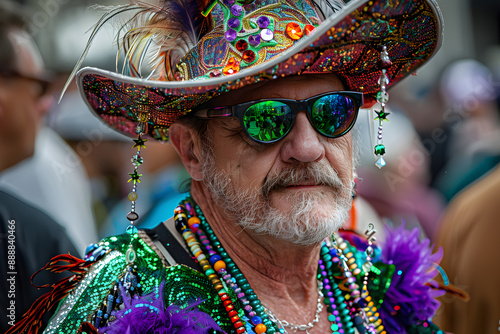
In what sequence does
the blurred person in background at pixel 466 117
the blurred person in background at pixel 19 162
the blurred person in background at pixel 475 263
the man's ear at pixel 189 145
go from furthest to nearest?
the blurred person in background at pixel 466 117 → the blurred person in background at pixel 475 263 → the blurred person in background at pixel 19 162 → the man's ear at pixel 189 145

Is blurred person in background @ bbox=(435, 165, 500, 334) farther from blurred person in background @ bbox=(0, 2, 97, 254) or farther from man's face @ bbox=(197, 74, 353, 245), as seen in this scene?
blurred person in background @ bbox=(0, 2, 97, 254)

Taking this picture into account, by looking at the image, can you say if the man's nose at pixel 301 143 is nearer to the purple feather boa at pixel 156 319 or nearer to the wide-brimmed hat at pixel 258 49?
the wide-brimmed hat at pixel 258 49

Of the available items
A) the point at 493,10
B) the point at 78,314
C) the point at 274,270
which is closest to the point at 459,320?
the point at 274,270

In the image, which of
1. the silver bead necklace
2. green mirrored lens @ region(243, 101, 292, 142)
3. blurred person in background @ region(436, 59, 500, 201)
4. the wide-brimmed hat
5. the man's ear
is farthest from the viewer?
blurred person in background @ region(436, 59, 500, 201)

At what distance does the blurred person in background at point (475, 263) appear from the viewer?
2.73 meters

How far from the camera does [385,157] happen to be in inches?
159

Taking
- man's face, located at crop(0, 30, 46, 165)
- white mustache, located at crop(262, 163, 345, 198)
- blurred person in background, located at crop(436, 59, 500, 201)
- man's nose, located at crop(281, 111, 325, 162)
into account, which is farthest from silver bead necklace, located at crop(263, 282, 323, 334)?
blurred person in background, located at crop(436, 59, 500, 201)

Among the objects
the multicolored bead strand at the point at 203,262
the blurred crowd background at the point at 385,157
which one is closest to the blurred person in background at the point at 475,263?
the blurred crowd background at the point at 385,157

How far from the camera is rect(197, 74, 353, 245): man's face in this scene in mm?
1709

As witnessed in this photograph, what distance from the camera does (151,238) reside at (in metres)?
1.84

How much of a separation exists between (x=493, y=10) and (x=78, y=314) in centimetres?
672

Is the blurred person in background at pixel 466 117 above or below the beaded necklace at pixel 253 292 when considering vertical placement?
above

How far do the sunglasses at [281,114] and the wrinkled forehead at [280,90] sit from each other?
54 millimetres

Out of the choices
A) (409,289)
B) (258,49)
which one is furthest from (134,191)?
(409,289)
